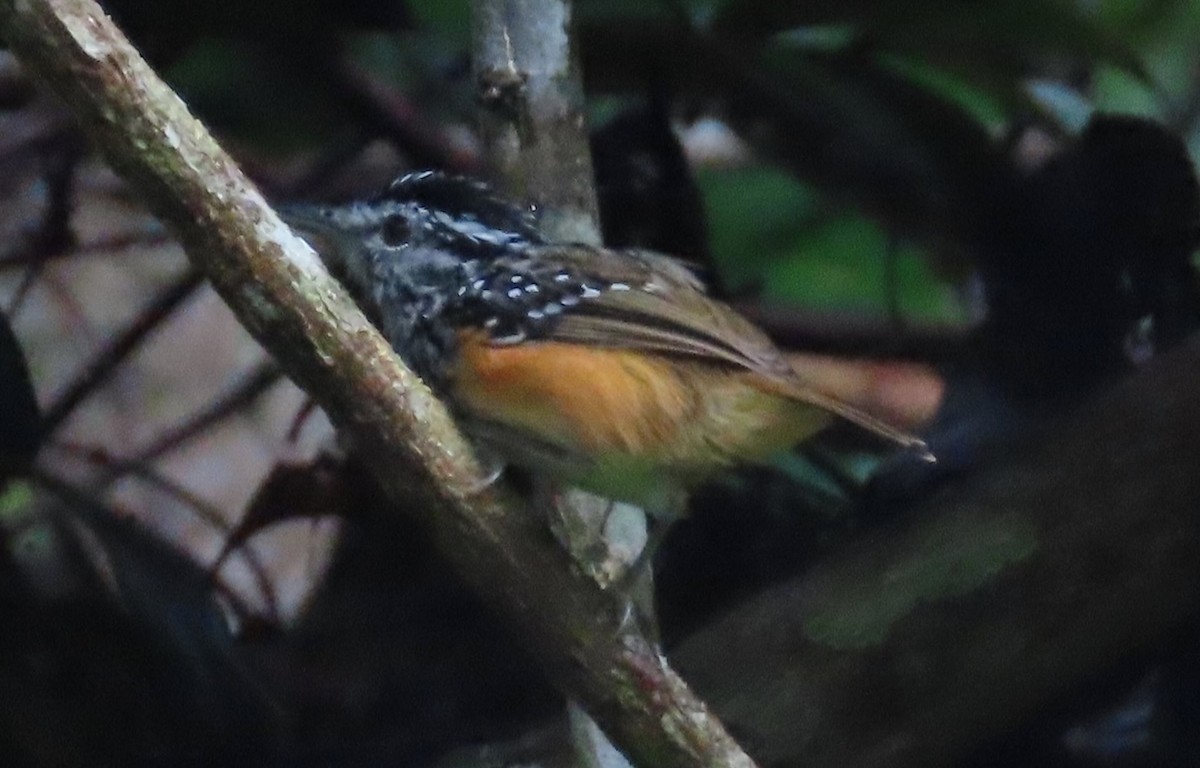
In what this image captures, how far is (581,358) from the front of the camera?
6.01 feet

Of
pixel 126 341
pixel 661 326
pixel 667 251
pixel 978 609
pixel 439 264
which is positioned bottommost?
pixel 978 609

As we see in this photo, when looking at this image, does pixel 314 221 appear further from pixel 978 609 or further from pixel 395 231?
pixel 978 609

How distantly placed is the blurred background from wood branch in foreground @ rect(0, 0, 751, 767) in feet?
1.99

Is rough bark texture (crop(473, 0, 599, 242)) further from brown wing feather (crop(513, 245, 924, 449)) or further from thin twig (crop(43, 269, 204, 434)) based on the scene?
thin twig (crop(43, 269, 204, 434))

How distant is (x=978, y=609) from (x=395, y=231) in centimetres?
90

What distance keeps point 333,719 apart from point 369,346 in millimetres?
1158

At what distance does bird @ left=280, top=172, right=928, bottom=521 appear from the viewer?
1763mm

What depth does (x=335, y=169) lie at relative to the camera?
3096mm

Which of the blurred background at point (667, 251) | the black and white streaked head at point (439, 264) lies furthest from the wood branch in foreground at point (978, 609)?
the black and white streaked head at point (439, 264)

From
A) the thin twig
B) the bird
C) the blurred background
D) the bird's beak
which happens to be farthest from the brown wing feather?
the thin twig

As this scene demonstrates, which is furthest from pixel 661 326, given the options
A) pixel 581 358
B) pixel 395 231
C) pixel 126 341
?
pixel 126 341

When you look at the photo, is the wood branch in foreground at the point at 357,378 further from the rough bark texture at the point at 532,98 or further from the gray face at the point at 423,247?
the rough bark texture at the point at 532,98

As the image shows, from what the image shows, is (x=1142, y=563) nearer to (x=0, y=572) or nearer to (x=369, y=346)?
(x=369, y=346)

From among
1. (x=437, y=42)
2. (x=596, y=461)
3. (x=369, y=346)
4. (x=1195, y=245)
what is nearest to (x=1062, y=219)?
(x=1195, y=245)
